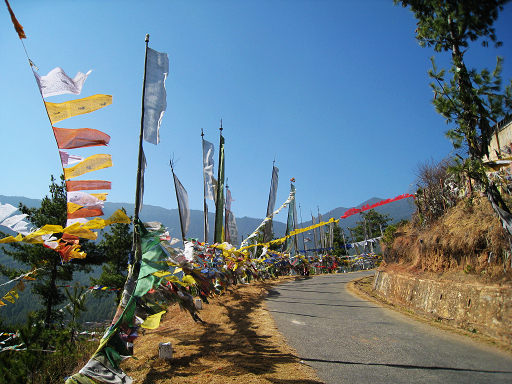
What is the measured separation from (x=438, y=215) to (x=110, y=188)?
10981 millimetres

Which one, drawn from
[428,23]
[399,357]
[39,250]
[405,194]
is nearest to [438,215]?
[405,194]

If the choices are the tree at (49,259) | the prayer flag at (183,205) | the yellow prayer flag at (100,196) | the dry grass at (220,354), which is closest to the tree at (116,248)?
the tree at (49,259)

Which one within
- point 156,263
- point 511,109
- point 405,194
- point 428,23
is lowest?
point 156,263

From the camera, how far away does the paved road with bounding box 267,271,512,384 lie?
4121 millimetres

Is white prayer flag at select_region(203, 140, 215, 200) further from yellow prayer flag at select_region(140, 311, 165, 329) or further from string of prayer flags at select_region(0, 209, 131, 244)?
yellow prayer flag at select_region(140, 311, 165, 329)

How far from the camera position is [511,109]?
7418 mm

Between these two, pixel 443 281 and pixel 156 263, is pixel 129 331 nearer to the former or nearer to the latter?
pixel 156 263

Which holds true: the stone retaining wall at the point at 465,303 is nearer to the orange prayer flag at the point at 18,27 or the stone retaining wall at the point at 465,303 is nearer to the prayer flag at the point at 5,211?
the prayer flag at the point at 5,211

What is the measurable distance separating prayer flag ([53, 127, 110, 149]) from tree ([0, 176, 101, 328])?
16534 mm

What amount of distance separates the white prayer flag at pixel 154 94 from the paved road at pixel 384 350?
5249 millimetres

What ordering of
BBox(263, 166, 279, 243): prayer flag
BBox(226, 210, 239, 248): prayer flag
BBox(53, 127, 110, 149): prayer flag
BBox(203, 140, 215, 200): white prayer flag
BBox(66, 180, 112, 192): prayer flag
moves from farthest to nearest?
BBox(263, 166, 279, 243): prayer flag, BBox(226, 210, 239, 248): prayer flag, BBox(203, 140, 215, 200): white prayer flag, BBox(66, 180, 112, 192): prayer flag, BBox(53, 127, 110, 149): prayer flag

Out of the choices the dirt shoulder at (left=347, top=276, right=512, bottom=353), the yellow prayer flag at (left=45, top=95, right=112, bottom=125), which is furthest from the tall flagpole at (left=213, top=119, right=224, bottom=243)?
the yellow prayer flag at (left=45, top=95, right=112, bottom=125)

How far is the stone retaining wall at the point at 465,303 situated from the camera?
5383 millimetres

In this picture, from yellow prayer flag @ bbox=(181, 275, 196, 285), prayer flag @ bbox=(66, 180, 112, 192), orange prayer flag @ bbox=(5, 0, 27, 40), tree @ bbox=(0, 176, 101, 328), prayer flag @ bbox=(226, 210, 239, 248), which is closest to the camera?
orange prayer flag @ bbox=(5, 0, 27, 40)
